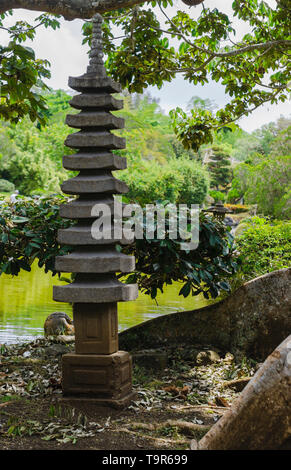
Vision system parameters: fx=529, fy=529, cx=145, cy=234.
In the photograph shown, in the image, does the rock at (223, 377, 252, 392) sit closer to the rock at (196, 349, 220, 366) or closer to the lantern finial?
the rock at (196, 349, 220, 366)

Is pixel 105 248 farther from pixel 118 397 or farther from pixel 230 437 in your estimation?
pixel 230 437

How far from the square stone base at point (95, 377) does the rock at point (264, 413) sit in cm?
164

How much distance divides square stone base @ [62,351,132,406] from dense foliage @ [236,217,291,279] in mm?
3128

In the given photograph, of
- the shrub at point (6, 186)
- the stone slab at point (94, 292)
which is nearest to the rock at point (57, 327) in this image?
the stone slab at point (94, 292)

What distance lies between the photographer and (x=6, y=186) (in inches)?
1124

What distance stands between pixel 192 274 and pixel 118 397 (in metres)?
1.90

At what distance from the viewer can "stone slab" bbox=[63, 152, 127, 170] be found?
4906 mm

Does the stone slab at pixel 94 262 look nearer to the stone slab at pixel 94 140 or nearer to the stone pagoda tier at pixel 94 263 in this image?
the stone pagoda tier at pixel 94 263

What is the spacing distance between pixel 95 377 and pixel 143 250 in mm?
1929

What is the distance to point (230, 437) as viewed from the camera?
327 centimetres

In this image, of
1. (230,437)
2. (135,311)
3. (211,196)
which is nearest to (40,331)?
(135,311)

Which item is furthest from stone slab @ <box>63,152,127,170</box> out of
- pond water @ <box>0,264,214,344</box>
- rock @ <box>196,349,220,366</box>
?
pond water @ <box>0,264,214,344</box>

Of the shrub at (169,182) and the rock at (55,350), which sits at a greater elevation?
the shrub at (169,182)

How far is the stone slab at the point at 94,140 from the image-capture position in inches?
195
